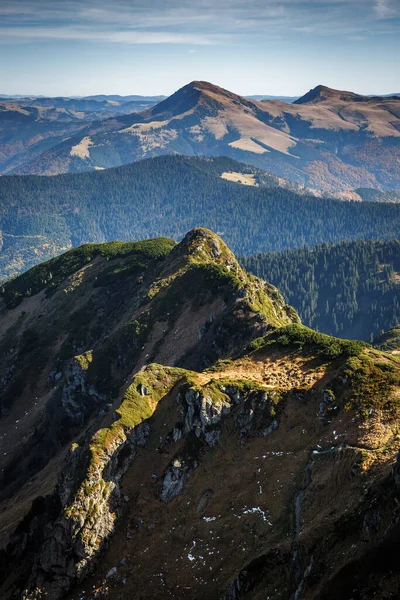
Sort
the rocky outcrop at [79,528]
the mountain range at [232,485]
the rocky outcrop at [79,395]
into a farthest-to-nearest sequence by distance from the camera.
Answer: the rocky outcrop at [79,395]
the rocky outcrop at [79,528]
the mountain range at [232,485]

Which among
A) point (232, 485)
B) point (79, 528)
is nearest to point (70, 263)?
point (79, 528)

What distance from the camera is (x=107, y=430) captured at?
67812 millimetres

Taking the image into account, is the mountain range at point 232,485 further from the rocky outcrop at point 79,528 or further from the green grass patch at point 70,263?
the green grass patch at point 70,263

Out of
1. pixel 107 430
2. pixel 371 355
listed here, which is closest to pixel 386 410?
pixel 371 355

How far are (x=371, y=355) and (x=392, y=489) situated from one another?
1186 inches

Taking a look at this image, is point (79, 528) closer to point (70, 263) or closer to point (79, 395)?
point (79, 395)

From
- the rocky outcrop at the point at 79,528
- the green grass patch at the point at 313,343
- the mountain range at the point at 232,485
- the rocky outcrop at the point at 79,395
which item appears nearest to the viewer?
the mountain range at the point at 232,485

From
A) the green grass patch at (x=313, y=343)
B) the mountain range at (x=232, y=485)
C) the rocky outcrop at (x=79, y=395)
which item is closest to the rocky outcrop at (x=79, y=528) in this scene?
the mountain range at (x=232, y=485)

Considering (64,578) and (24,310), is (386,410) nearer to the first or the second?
(64,578)

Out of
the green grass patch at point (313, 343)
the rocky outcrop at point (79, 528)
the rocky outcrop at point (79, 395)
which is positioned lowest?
the rocky outcrop at point (79, 395)

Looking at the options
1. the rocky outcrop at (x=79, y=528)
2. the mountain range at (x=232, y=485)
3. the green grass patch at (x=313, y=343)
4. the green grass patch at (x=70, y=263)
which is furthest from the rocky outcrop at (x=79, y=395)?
the green grass patch at (x=70, y=263)

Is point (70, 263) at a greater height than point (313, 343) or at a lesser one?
lesser

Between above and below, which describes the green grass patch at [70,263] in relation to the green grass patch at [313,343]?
below

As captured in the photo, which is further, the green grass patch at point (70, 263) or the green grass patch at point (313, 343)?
the green grass patch at point (70, 263)
